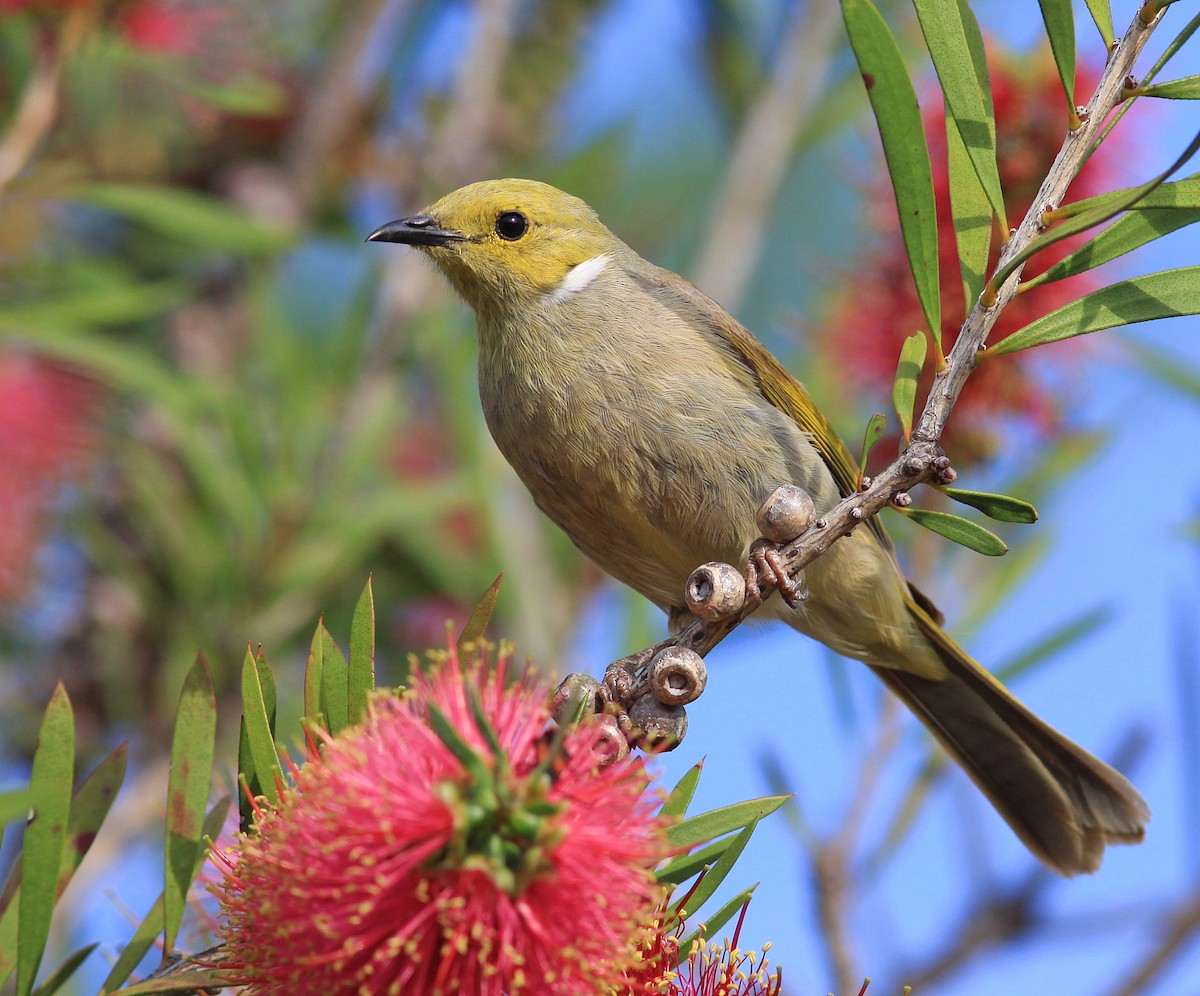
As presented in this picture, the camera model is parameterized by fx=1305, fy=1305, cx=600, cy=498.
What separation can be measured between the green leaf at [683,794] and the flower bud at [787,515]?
411 millimetres

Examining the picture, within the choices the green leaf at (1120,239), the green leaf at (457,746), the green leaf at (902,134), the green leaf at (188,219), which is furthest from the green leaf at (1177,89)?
the green leaf at (188,219)

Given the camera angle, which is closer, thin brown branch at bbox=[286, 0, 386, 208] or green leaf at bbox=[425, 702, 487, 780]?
green leaf at bbox=[425, 702, 487, 780]

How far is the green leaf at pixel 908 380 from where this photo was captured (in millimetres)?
1781

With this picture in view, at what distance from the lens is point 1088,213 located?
1.53 meters

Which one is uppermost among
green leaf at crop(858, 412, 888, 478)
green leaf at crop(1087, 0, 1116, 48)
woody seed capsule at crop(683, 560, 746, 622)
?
green leaf at crop(1087, 0, 1116, 48)

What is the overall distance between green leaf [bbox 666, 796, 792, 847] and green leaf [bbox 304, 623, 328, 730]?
19.2 inches

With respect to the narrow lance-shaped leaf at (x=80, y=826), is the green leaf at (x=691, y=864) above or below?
below

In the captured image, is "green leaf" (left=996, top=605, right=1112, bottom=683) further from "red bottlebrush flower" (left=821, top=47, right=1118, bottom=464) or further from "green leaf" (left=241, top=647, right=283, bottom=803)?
"green leaf" (left=241, top=647, right=283, bottom=803)

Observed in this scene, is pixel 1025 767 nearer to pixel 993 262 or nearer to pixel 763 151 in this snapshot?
pixel 993 262

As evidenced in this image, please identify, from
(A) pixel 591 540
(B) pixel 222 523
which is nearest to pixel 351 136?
(B) pixel 222 523

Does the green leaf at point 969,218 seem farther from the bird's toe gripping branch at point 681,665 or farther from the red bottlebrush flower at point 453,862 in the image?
the red bottlebrush flower at point 453,862

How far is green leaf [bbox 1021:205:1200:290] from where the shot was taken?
1664 millimetres

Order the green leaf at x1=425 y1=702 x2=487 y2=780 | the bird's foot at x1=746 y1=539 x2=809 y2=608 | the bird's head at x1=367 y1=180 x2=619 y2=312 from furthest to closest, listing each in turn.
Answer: the bird's head at x1=367 y1=180 x2=619 y2=312, the bird's foot at x1=746 y1=539 x2=809 y2=608, the green leaf at x1=425 y1=702 x2=487 y2=780

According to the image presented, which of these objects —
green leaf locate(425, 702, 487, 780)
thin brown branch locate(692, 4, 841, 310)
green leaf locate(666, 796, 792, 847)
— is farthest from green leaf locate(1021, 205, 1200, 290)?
thin brown branch locate(692, 4, 841, 310)
